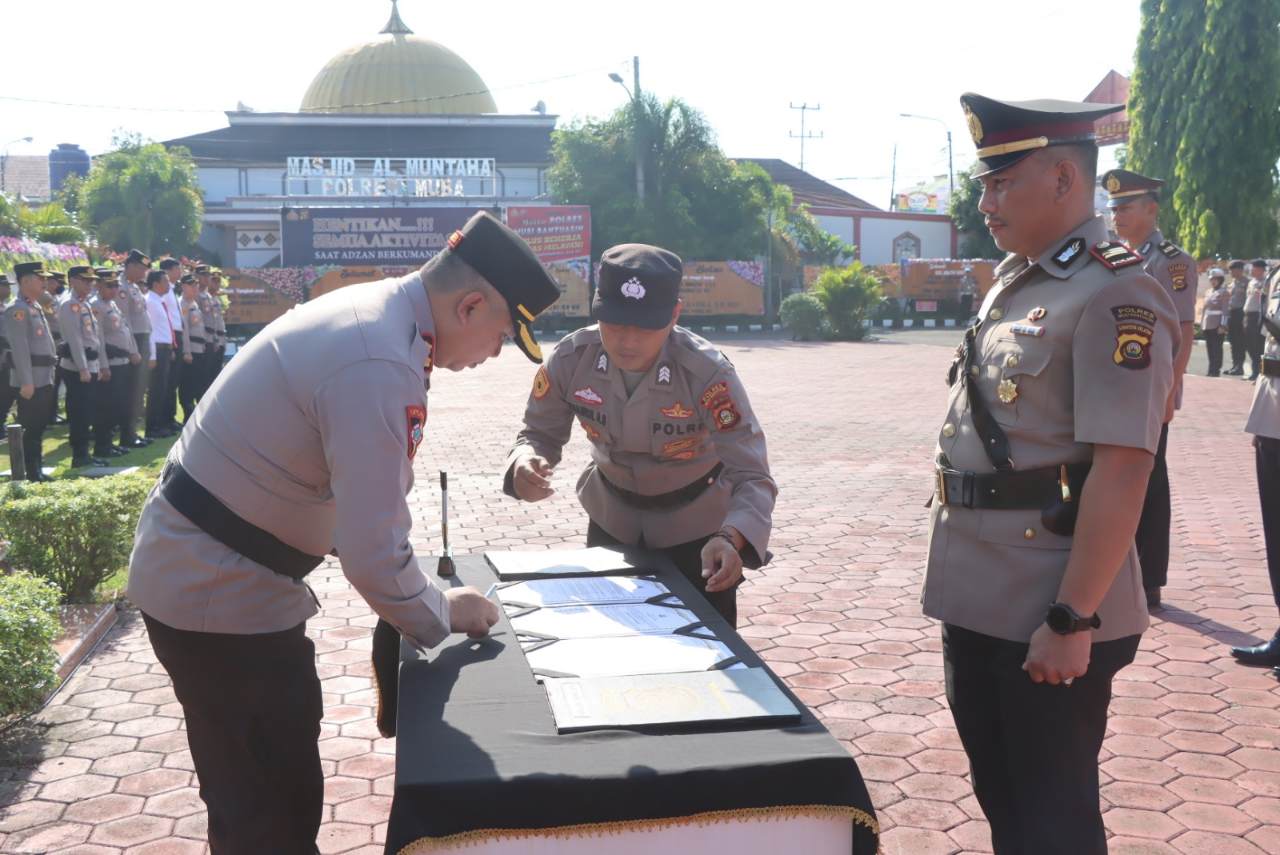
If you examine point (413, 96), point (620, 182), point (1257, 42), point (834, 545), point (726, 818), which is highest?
point (413, 96)

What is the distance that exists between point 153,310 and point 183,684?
12140mm

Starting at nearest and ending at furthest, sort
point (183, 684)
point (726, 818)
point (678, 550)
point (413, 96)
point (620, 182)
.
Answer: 1. point (726, 818)
2. point (183, 684)
3. point (678, 550)
4. point (620, 182)
5. point (413, 96)

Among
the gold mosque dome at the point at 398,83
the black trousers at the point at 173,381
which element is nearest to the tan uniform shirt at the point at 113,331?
the black trousers at the point at 173,381

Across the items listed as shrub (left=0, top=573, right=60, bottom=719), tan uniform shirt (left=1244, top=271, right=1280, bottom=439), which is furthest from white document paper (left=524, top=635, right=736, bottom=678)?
tan uniform shirt (left=1244, top=271, right=1280, bottom=439)

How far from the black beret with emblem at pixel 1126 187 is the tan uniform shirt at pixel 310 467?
3878 mm

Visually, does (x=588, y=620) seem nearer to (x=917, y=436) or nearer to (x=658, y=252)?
(x=658, y=252)

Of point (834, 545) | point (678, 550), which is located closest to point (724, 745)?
point (678, 550)

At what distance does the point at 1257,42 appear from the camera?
29.0 m

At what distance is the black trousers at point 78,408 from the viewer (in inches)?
427

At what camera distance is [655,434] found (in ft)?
11.0

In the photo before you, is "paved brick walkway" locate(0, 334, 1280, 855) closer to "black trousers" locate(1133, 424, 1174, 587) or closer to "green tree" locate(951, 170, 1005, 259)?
"black trousers" locate(1133, 424, 1174, 587)

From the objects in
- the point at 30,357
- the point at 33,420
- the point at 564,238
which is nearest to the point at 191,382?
the point at 30,357

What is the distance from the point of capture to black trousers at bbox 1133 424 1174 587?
17.2ft

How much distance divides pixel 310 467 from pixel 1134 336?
5.35 ft
